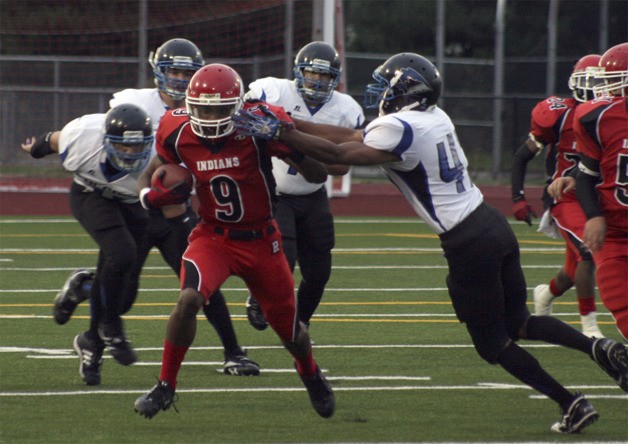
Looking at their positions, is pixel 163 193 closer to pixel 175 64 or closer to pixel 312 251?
pixel 175 64

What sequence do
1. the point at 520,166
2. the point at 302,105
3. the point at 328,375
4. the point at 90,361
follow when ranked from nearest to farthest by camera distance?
1. the point at 90,361
2. the point at 328,375
3. the point at 302,105
4. the point at 520,166

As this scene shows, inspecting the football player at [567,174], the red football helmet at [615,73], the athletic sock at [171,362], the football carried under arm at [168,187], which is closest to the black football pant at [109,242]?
the football carried under arm at [168,187]

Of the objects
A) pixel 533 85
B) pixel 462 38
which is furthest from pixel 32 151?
pixel 462 38

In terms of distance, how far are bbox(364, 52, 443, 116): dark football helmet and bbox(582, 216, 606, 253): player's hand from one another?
37.3 inches

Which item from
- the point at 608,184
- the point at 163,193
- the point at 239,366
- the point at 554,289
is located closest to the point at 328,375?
the point at 239,366

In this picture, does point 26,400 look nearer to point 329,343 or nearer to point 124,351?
point 124,351

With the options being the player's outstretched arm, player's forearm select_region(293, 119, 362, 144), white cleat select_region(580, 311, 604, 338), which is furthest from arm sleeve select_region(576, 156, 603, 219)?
the player's outstretched arm

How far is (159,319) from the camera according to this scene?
865 centimetres

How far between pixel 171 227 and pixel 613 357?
8.26ft

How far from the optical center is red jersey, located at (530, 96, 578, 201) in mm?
7676

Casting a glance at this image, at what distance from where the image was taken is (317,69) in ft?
24.2

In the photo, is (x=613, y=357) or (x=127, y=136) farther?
(x=127, y=136)

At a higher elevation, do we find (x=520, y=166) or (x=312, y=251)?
(x=520, y=166)

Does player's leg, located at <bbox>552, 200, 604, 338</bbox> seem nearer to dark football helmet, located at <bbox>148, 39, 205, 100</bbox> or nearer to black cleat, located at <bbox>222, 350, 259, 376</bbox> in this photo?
black cleat, located at <bbox>222, 350, 259, 376</bbox>
